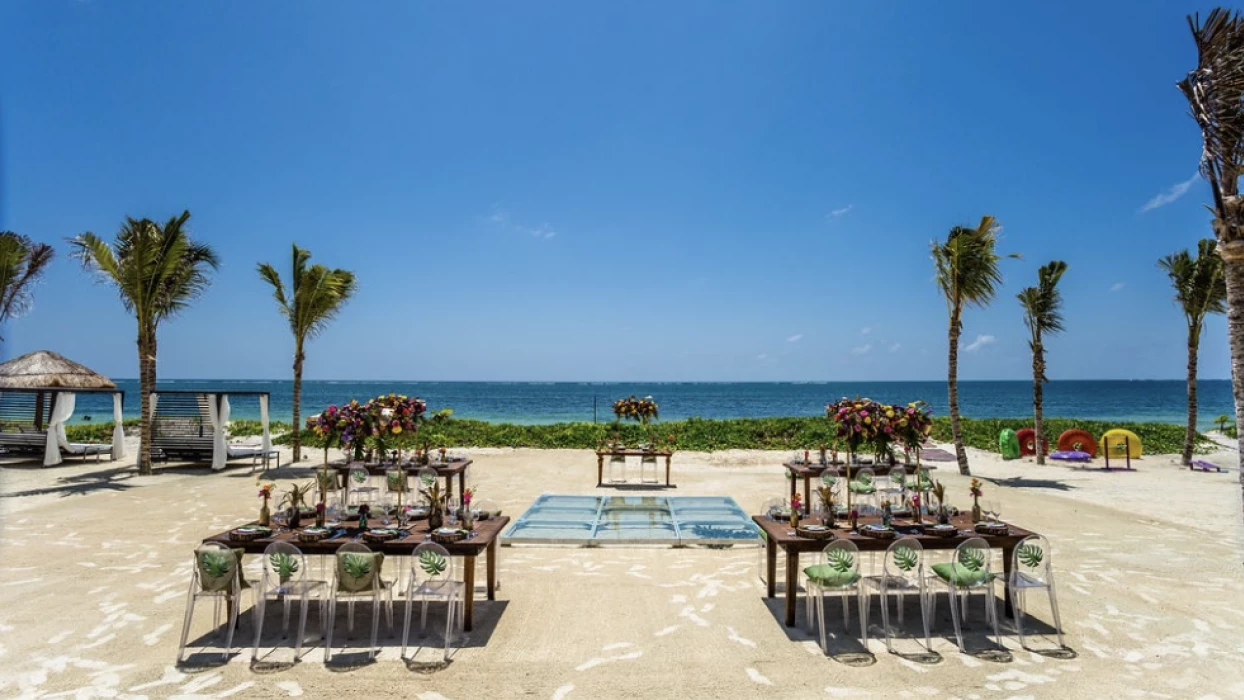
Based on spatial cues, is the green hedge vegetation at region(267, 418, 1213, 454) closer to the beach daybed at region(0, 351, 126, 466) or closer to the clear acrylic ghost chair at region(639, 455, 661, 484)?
the clear acrylic ghost chair at region(639, 455, 661, 484)

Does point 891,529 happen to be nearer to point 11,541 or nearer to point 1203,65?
point 1203,65

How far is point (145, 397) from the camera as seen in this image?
16.7 metres

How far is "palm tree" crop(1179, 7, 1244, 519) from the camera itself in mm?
6820

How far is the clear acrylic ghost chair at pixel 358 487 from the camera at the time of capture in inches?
418

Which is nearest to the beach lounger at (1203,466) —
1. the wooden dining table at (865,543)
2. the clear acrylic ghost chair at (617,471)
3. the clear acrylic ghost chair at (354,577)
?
the clear acrylic ghost chair at (617,471)

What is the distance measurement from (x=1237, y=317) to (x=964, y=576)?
4250 mm

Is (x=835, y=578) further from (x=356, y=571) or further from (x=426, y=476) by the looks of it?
(x=426, y=476)

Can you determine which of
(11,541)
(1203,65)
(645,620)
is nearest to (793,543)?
(645,620)

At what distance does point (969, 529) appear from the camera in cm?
665

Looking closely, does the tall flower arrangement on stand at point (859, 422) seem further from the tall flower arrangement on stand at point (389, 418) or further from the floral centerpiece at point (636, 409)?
the floral centerpiece at point (636, 409)

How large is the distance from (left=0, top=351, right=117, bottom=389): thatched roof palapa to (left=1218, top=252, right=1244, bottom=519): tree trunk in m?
24.1

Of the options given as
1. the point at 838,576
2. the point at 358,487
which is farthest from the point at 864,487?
the point at 358,487

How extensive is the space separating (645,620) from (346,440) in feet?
20.9

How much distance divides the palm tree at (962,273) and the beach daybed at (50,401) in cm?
2234
